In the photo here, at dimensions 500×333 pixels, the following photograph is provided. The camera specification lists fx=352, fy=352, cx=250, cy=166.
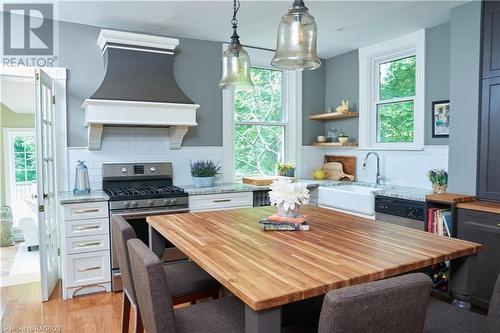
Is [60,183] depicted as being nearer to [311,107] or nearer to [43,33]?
[43,33]

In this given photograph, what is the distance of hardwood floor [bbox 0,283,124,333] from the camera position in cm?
264

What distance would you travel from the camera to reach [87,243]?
3.19 meters

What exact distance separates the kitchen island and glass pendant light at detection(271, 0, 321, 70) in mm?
922

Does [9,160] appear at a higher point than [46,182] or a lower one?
higher

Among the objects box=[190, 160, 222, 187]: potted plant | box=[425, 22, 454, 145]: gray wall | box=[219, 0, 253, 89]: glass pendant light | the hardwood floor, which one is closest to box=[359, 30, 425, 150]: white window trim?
box=[425, 22, 454, 145]: gray wall

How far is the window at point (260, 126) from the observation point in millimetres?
4598

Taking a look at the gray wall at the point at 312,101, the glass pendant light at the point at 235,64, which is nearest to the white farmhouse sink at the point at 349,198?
the gray wall at the point at 312,101

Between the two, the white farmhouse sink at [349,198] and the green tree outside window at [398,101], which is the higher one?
the green tree outside window at [398,101]

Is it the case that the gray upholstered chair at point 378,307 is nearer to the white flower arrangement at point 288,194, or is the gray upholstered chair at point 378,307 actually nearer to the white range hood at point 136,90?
the white flower arrangement at point 288,194

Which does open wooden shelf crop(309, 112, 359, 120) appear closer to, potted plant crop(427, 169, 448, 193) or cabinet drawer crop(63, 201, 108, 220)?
potted plant crop(427, 169, 448, 193)

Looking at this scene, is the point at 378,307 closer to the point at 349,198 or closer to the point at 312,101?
the point at 349,198

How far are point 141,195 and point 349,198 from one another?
218 centimetres

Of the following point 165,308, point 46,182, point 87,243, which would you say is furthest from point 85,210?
point 165,308

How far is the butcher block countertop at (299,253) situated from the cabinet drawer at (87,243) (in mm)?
1236
